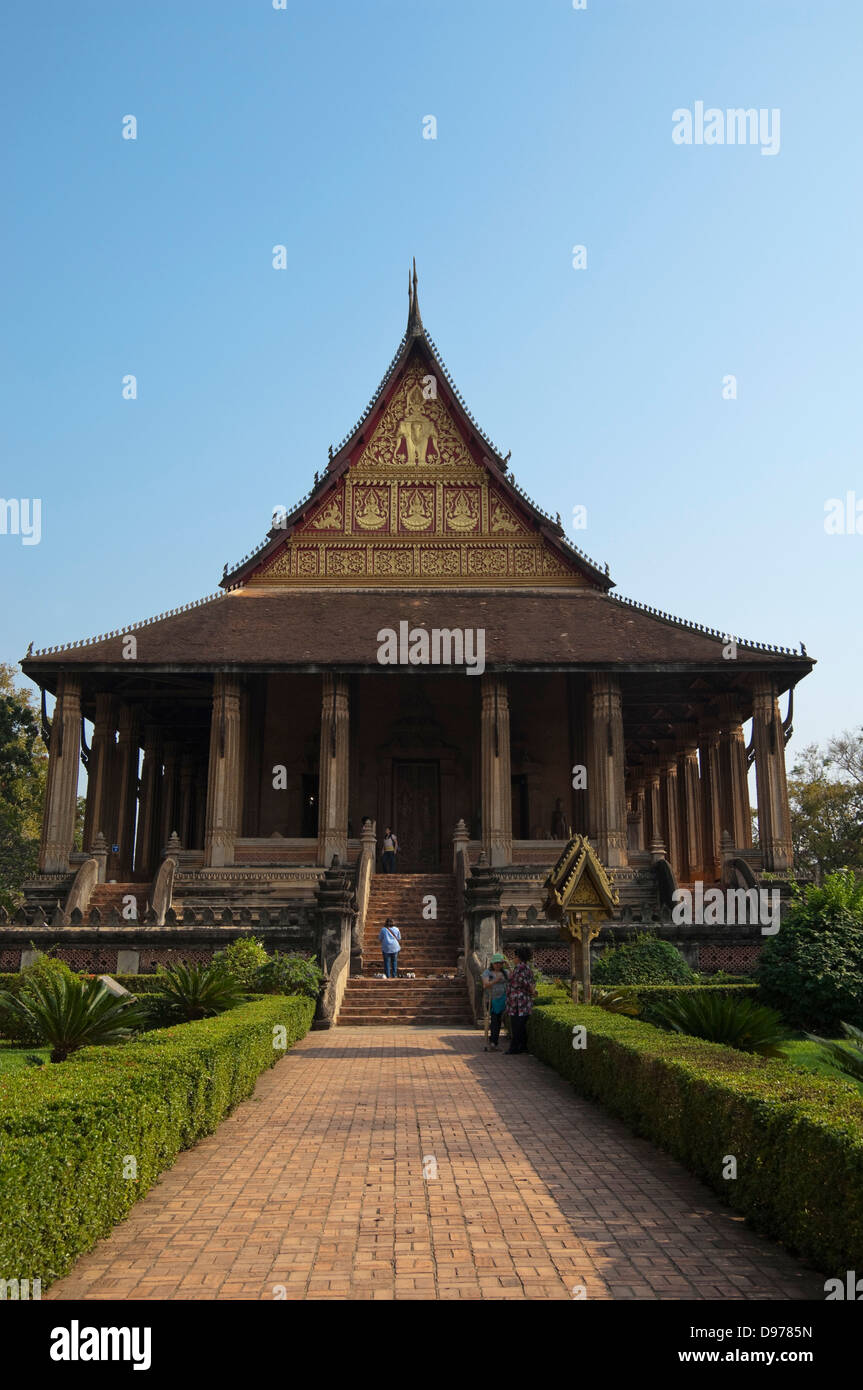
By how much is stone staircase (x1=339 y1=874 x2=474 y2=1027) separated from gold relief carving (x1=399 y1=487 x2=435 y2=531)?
10332mm

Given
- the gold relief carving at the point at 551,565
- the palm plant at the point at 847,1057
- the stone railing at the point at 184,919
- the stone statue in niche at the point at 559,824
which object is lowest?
the palm plant at the point at 847,1057

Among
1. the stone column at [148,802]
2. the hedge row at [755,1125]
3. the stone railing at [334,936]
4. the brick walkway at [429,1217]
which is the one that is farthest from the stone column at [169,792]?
the hedge row at [755,1125]

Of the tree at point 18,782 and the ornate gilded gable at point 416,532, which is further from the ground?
the ornate gilded gable at point 416,532

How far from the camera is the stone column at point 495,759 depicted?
80.9 feet

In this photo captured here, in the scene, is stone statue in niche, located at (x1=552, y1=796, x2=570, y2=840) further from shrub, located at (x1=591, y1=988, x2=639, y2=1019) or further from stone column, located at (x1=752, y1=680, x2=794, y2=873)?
shrub, located at (x1=591, y1=988, x2=639, y2=1019)

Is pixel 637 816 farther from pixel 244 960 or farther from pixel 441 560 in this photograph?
pixel 244 960

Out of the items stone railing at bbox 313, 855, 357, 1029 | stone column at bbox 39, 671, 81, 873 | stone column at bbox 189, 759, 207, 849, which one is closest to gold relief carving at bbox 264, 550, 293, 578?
stone column at bbox 39, 671, 81, 873

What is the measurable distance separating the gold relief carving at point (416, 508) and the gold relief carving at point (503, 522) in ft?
5.25

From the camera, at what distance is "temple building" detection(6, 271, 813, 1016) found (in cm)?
2397

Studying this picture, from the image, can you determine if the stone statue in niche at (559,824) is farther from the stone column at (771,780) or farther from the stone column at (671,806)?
the stone column at (671,806)

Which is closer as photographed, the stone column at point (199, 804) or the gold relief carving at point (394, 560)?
the gold relief carving at point (394, 560)

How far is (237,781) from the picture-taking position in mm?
25422

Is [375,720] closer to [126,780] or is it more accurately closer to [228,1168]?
[126,780]
